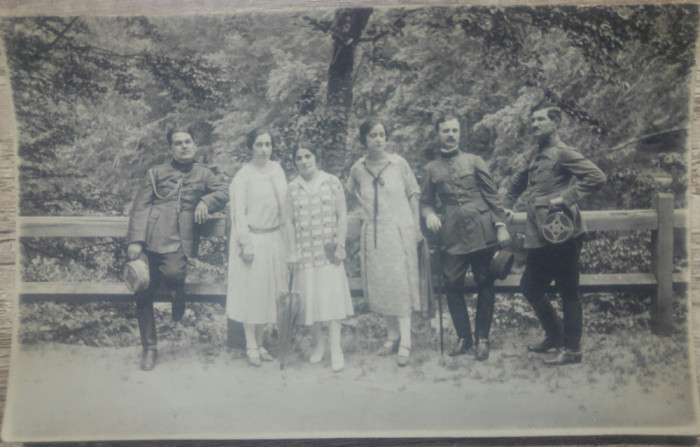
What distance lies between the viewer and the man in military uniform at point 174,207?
2508 millimetres

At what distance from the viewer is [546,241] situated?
2475 mm

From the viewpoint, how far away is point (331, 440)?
251 centimetres

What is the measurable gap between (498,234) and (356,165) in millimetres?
666

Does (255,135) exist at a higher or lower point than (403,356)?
higher

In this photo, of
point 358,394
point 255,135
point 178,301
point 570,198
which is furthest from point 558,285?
point 178,301

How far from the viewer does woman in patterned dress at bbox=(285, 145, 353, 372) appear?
2486 millimetres

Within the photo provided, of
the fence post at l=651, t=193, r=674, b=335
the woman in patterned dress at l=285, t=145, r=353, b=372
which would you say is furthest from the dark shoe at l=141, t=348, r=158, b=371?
the fence post at l=651, t=193, r=674, b=335

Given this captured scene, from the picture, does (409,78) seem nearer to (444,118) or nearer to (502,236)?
(444,118)

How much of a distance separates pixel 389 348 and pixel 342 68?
1200 mm

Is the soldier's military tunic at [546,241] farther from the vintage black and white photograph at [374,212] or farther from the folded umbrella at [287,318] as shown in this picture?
the folded umbrella at [287,318]

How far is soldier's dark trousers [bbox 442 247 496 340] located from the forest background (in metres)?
0.38

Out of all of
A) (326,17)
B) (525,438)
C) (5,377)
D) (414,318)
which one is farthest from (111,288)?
(525,438)

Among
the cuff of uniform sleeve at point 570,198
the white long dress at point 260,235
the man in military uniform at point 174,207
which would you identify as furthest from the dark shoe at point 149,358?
the cuff of uniform sleeve at point 570,198

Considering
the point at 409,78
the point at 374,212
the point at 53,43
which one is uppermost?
the point at 53,43
